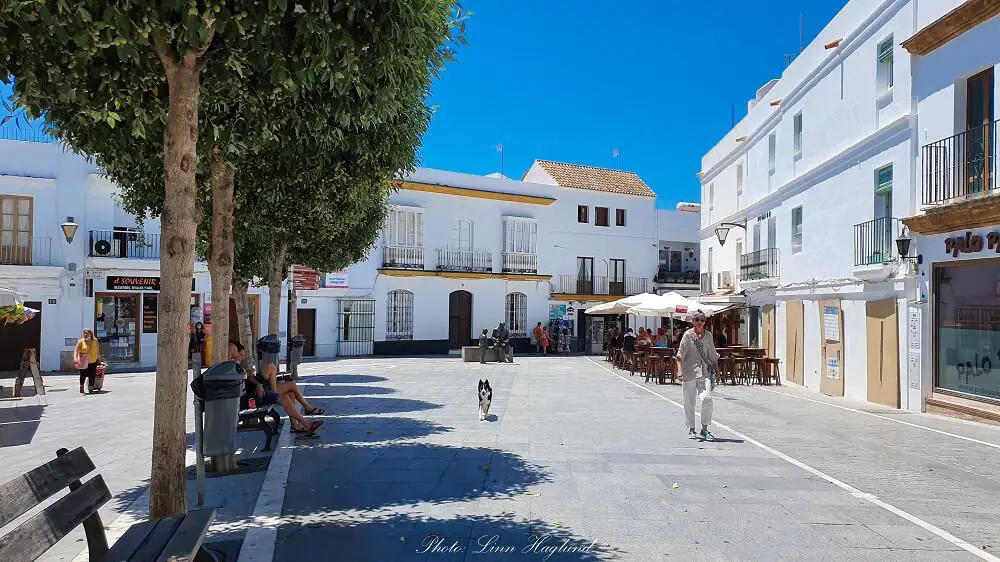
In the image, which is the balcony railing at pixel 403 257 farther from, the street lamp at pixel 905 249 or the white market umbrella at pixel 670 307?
the street lamp at pixel 905 249

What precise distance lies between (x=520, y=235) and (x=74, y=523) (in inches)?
1382

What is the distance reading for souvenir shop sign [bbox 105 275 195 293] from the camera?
2540cm

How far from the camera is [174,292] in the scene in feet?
16.4

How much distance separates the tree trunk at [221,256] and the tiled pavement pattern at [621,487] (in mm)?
1702

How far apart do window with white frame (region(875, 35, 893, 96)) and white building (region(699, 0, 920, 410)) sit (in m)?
0.02

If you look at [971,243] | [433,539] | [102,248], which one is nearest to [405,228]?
[102,248]

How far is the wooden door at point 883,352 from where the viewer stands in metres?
14.9

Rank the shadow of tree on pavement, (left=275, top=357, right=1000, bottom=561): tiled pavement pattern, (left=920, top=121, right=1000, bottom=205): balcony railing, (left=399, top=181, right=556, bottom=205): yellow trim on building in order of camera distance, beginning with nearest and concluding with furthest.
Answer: the shadow of tree on pavement < (left=275, top=357, right=1000, bottom=561): tiled pavement pattern < (left=920, top=121, right=1000, bottom=205): balcony railing < (left=399, top=181, right=556, bottom=205): yellow trim on building

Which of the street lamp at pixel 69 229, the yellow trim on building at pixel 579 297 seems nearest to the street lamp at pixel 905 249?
the street lamp at pixel 69 229

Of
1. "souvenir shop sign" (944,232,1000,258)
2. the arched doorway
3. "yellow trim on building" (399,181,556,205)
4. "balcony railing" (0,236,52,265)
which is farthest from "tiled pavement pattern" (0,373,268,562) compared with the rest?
the arched doorway

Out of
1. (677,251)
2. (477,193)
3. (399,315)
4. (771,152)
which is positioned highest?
(477,193)

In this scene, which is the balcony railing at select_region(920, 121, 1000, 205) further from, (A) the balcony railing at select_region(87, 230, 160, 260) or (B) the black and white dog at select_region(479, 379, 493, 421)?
(A) the balcony railing at select_region(87, 230, 160, 260)

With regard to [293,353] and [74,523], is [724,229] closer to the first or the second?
[293,353]

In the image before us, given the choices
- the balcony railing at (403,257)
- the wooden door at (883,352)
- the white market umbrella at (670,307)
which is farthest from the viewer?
the balcony railing at (403,257)
